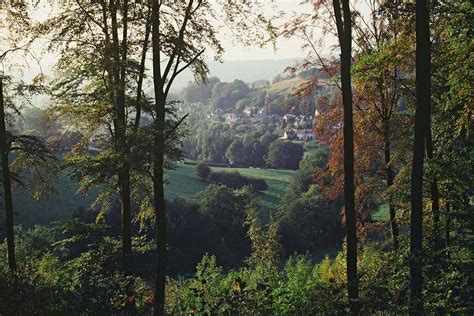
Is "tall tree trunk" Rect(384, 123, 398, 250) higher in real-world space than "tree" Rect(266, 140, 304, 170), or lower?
higher

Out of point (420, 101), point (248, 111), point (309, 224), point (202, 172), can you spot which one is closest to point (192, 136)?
point (420, 101)

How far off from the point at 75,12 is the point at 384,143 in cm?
899

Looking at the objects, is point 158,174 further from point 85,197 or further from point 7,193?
point 85,197

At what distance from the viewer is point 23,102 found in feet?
40.9

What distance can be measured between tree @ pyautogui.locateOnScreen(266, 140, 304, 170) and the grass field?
4114 mm

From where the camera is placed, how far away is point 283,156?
9256 cm

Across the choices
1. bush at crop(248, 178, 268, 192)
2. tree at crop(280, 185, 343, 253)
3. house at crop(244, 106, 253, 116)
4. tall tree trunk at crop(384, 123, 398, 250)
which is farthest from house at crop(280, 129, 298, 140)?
tall tree trunk at crop(384, 123, 398, 250)

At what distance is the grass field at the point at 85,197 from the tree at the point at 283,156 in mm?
4114

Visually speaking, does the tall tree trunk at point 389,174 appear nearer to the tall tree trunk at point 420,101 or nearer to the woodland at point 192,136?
the woodland at point 192,136

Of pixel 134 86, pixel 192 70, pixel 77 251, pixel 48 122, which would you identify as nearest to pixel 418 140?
pixel 192 70

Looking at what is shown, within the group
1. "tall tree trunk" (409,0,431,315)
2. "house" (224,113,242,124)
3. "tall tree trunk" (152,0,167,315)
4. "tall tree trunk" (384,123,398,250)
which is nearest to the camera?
"tall tree trunk" (409,0,431,315)

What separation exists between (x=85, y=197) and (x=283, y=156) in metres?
59.5

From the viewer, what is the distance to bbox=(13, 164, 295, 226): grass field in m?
46.5

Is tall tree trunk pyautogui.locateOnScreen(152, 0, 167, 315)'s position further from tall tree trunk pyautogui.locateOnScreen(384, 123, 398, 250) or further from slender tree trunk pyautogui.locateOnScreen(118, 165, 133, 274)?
tall tree trunk pyautogui.locateOnScreen(384, 123, 398, 250)
